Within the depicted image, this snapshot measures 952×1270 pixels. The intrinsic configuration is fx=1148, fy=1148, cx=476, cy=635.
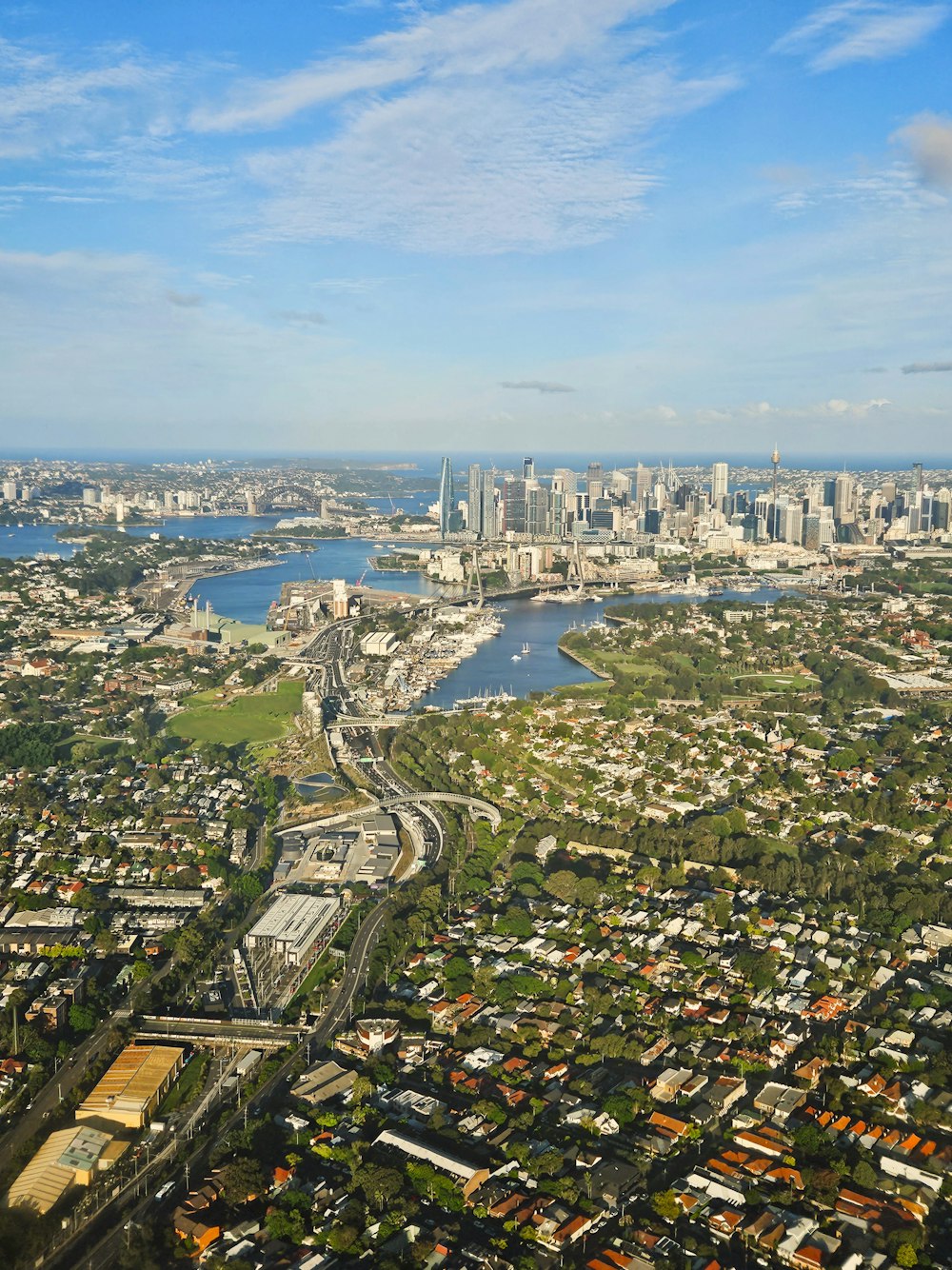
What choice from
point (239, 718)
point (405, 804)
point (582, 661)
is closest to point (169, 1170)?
point (405, 804)

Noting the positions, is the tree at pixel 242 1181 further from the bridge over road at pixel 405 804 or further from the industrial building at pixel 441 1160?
the bridge over road at pixel 405 804

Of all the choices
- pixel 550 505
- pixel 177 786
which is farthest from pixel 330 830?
pixel 550 505

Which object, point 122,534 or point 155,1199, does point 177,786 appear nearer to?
→ point 155,1199

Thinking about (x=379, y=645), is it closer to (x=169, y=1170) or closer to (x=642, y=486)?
(x=169, y=1170)

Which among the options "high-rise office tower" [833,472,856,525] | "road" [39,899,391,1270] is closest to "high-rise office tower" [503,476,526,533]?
"high-rise office tower" [833,472,856,525]

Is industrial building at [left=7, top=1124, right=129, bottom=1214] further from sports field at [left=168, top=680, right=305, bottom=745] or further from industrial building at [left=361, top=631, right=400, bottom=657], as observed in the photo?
industrial building at [left=361, top=631, right=400, bottom=657]

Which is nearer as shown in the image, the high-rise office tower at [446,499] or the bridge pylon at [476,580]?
the bridge pylon at [476,580]

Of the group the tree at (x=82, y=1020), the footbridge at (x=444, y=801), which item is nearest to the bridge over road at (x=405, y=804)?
the footbridge at (x=444, y=801)
